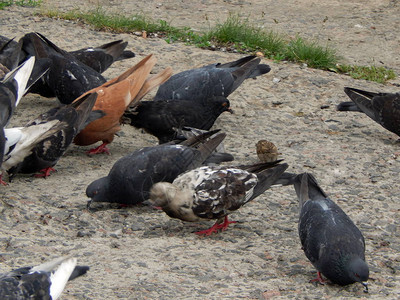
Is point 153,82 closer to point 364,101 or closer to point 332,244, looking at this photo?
point 364,101

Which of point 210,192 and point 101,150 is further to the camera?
point 101,150

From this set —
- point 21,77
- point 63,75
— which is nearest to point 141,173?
point 21,77

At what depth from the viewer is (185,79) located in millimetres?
7594

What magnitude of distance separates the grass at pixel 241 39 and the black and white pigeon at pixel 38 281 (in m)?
5.81

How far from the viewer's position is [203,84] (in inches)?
298

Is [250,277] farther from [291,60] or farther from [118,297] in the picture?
[291,60]

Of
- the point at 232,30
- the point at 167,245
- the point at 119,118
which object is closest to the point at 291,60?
the point at 232,30

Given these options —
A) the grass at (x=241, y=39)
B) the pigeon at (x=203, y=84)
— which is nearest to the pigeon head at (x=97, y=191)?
the pigeon at (x=203, y=84)

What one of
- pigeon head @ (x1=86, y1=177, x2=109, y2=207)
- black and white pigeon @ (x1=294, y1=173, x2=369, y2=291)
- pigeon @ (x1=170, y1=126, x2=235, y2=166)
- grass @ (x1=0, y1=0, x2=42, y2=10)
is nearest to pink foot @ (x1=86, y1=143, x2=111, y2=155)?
pigeon @ (x1=170, y1=126, x2=235, y2=166)

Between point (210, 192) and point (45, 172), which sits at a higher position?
point (210, 192)

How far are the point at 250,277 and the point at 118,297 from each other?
0.92m

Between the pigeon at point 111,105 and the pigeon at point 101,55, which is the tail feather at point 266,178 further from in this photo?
the pigeon at point 101,55

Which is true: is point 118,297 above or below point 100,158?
above

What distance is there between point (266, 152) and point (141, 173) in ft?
4.46
